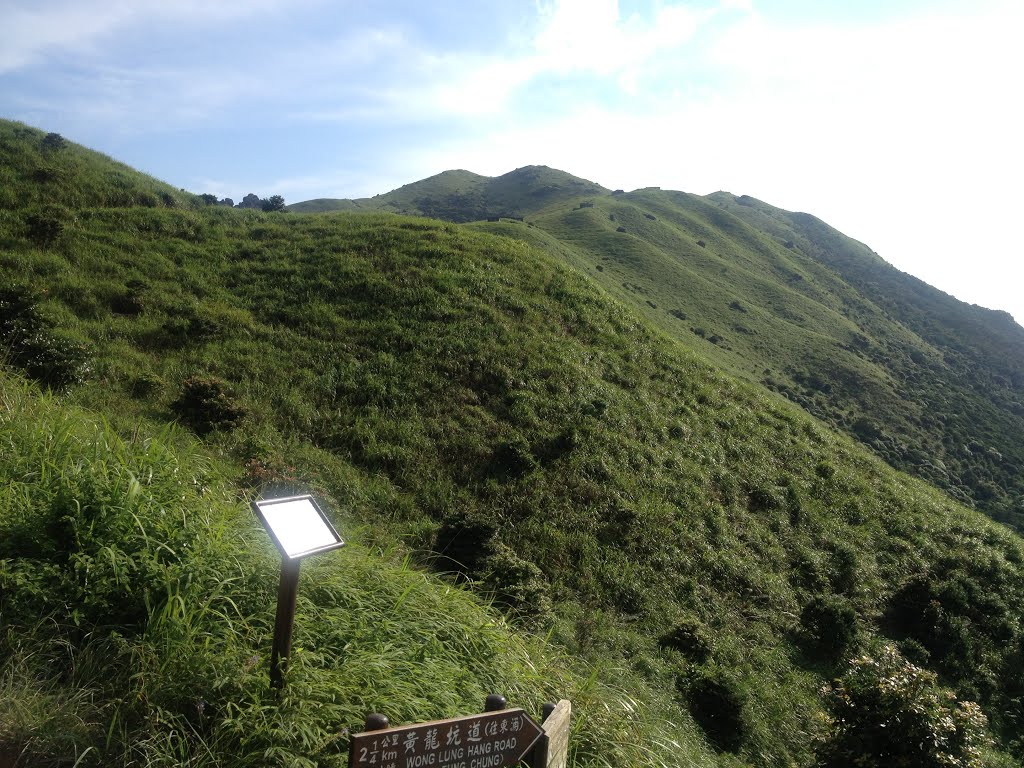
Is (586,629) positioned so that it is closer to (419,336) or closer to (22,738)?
(22,738)

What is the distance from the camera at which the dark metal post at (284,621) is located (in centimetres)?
358

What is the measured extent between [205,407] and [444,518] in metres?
5.84

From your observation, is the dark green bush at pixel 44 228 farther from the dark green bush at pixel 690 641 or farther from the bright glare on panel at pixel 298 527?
the dark green bush at pixel 690 641

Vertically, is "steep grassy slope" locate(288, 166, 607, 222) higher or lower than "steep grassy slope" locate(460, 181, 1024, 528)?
higher

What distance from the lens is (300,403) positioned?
49.6 feet

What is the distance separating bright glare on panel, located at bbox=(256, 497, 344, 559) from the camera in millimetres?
3529

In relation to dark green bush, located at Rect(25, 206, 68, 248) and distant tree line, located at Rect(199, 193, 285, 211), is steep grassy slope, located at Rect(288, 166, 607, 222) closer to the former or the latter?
distant tree line, located at Rect(199, 193, 285, 211)

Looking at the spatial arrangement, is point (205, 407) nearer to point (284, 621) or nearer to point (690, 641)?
point (284, 621)

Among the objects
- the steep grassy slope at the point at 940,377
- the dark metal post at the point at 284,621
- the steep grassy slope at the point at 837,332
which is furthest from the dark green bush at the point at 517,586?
the steep grassy slope at the point at 940,377

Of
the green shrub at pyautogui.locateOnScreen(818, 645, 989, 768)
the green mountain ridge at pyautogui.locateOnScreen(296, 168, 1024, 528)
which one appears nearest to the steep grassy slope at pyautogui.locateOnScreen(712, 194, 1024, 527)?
the green mountain ridge at pyautogui.locateOnScreen(296, 168, 1024, 528)

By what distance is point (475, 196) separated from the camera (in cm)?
12125

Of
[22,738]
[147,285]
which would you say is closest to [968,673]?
[22,738]

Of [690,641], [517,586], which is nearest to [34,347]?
[517,586]

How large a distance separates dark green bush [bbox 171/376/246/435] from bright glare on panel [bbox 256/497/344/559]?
10.2 meters
